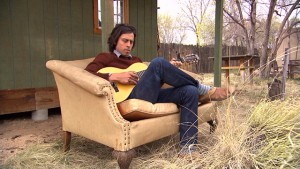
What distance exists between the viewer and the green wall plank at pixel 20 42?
11.6ft

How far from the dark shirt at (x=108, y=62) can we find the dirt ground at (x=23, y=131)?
3.37ft

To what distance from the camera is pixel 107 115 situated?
6.24ft

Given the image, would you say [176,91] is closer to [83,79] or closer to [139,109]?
[139,109]

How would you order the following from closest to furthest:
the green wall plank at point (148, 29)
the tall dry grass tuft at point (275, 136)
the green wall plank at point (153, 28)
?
the tall dry grass tuft at point (275, 136) → the green wall plank at point (148, 29) → the green wall plank at point (153, 28)

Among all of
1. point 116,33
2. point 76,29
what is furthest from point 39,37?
point 116,33

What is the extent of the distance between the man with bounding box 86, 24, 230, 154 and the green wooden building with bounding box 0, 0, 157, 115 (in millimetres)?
824

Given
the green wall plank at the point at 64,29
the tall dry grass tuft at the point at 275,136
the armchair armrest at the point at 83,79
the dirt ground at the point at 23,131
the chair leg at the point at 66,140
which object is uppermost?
the green wall plank at the point at 64,29

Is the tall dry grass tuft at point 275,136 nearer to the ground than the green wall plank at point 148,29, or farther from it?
nearer to the ground

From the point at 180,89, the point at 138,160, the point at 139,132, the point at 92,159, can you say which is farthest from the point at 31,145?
the point at 180,89

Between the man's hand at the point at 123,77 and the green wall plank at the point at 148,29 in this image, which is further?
the green wall plank at the point at 148,29

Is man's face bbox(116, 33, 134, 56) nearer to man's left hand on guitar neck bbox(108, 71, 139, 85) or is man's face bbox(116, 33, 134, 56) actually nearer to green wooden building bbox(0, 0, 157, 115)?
man's left hand on guitar neck bbox(108, 71, 139, 85)

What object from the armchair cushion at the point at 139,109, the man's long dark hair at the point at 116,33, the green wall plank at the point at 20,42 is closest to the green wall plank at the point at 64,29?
the green wall plank at the point at 20,42

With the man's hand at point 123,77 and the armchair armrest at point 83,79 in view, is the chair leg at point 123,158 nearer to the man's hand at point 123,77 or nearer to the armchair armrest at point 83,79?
the armchair armrest at point 83,79

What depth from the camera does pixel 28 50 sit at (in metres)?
3.67
